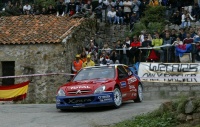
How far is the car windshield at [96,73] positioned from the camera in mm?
18688

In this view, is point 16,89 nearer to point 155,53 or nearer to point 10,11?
point 155,53

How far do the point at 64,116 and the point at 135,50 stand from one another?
10276 millimetres

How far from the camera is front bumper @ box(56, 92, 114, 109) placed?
1709cm

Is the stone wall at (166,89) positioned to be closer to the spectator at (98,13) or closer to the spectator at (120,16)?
the spectator at (120,16)

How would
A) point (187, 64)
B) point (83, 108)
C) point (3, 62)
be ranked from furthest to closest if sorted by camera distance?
point (3, 62) < point (187, 64) < point (83, 108)

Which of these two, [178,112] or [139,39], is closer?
[178,112]

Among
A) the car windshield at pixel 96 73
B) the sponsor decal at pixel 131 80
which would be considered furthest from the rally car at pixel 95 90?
the sponsor decal at pixel 131 80

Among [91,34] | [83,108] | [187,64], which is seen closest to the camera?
[83,108]

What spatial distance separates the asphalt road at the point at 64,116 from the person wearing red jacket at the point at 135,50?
798cm

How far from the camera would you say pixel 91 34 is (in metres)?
31.5

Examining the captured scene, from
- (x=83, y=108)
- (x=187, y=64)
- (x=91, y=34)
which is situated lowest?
(x=83, y=108)

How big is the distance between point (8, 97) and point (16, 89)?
1.81 feet

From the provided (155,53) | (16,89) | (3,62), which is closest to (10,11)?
(3,62)

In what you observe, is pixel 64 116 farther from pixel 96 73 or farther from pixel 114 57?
pixel 114 57
